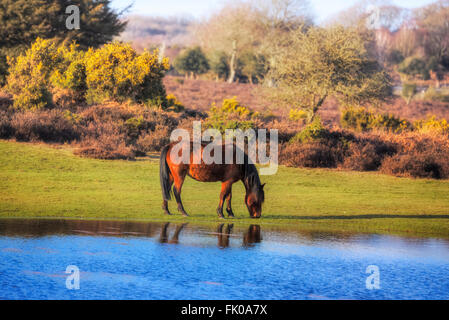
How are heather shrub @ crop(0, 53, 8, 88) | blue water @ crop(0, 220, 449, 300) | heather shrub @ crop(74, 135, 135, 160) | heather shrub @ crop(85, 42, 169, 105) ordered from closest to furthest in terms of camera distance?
1. blue water @ crop(0, 220, 449, 300)
2. heather shrub @ crop(74, 135, 135, 160)
3. heather shrub @ crop(85, 42, 169, 105)
4. heather shrub @ crop(0, 53, 8, 88)

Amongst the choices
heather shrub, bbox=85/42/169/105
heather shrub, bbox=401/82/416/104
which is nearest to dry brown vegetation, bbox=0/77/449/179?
heather shrub, bbox=85/42/169/105

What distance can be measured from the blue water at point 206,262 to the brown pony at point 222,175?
98 cm

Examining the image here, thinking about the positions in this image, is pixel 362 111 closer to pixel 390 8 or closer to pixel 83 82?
pixel 83 82

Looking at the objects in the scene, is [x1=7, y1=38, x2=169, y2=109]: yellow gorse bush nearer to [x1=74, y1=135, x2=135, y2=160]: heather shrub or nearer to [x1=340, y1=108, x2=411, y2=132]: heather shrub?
[x1=74, y1=135, x2=135, y2=160]: heather shrub

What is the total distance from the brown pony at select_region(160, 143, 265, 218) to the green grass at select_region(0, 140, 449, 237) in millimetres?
446

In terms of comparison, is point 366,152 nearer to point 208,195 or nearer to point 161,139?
point 161,139

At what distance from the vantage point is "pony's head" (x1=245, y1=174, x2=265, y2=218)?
1316cm

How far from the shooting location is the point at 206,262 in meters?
9.13

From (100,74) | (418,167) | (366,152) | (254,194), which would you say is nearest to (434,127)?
(366,152)

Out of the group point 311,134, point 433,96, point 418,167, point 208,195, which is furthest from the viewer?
point 433,96

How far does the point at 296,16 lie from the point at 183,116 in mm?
61117

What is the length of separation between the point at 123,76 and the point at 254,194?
2017 cm

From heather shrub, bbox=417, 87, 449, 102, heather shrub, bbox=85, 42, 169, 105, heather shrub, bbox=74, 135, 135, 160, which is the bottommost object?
heather shrub, bbox=74, 135, 135, 160

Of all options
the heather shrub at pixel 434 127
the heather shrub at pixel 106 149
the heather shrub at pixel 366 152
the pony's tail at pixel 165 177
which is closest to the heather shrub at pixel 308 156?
the heather shrub at pixel 366 152
